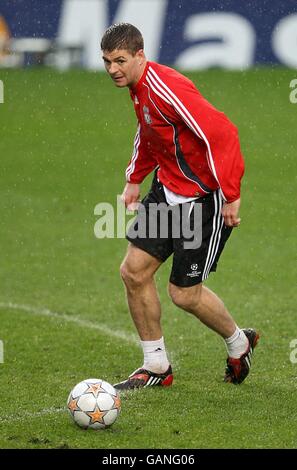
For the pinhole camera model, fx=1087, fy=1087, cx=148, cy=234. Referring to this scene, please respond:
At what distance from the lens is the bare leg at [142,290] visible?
287 inches

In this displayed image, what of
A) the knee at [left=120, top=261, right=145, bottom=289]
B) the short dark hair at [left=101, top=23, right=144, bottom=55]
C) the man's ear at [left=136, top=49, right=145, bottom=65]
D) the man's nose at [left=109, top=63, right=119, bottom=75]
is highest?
the short dark hair at [left=101, top=23, right=144, bottom=55]

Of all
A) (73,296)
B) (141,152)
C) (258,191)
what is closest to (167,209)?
(141,152)

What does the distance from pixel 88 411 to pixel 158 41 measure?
A: 43.5 ft

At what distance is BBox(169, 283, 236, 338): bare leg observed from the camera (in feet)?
24.0

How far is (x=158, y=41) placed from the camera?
18.8 metres

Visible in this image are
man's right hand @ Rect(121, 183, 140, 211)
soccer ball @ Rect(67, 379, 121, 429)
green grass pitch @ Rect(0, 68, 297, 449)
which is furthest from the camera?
man's right hand @ Rect(121, 183, 140, 211)

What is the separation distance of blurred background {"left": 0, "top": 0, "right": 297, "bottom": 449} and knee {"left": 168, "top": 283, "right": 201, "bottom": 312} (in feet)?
1.85
